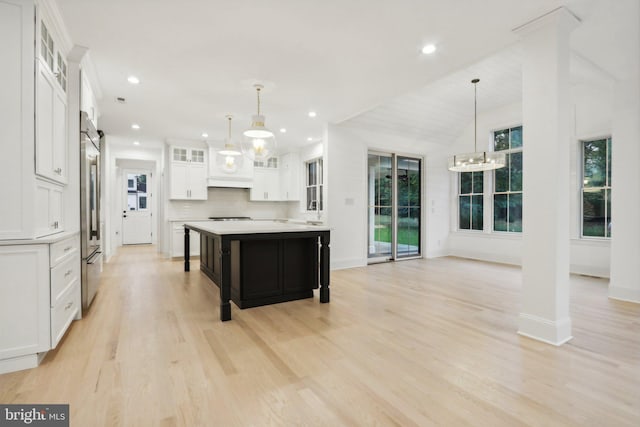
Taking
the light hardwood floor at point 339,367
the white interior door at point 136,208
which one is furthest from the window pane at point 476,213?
the white interior door at point 136,208

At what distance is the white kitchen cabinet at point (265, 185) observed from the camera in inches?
304

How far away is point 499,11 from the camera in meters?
2.47

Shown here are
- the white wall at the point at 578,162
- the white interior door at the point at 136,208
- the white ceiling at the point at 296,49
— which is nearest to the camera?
the white ceiling at the point at 296,49

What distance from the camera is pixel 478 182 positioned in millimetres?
6797

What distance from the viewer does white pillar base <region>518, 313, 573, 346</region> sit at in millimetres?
2473

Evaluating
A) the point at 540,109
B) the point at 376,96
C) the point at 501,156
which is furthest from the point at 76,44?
the point at 501,156

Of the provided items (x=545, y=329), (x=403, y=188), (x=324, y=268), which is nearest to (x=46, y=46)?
(x=324, y=268)

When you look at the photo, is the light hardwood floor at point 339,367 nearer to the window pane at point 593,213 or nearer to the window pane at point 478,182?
the window pane at point 593,213

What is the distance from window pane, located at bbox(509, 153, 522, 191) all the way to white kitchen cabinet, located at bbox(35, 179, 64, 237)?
7.06 meters

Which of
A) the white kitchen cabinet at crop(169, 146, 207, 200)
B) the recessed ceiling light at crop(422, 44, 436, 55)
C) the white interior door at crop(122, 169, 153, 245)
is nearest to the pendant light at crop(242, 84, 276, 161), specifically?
the recessed ceiling light at crop(422, 44, 436, 55)

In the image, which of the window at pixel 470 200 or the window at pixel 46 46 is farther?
the window at pixel 470 200

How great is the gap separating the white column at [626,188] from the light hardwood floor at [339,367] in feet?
1.19

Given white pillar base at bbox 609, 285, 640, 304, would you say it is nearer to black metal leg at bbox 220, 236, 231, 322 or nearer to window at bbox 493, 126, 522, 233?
window at bbox 493, 126, 522, 233

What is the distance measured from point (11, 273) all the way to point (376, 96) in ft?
13.6
